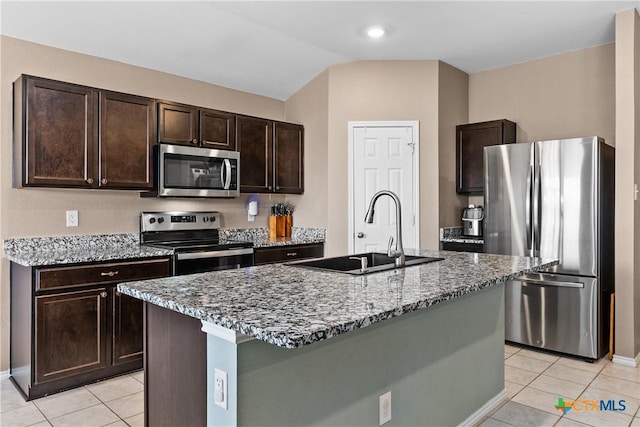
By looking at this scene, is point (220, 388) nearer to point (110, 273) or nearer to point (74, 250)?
point (110, 273)

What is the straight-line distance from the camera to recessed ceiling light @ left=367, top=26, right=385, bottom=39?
371cm

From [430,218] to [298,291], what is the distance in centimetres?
299

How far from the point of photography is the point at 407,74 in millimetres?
4430

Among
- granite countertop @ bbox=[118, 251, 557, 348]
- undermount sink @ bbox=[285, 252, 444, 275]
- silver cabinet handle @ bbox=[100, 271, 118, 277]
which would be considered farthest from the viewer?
silver cabinet handle @ bbox=[100, 271, 118, 277]

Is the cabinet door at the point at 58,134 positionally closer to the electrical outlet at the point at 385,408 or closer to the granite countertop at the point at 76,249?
the granite countertop at the point at 76,249

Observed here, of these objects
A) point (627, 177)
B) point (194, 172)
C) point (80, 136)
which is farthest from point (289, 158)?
point (627, 177)

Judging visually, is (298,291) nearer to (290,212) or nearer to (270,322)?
(270,322)

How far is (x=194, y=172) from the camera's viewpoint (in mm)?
3867

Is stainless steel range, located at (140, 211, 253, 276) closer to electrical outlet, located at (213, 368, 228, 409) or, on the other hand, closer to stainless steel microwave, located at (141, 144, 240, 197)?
stainless steel microwave, located at (141, 144, 240, 197)

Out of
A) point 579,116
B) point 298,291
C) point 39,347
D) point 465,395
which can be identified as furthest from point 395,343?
point 579,116

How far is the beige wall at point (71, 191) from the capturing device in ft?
10.4

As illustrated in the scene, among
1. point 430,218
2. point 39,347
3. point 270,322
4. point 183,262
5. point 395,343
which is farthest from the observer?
point 430,218

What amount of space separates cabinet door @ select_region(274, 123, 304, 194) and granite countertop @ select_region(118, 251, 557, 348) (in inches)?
96.1

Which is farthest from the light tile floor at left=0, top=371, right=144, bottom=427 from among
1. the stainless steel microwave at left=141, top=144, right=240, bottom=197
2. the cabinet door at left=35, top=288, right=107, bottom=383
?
the stainless steel microwave at left=141, top=144, right=240, bottom=197
